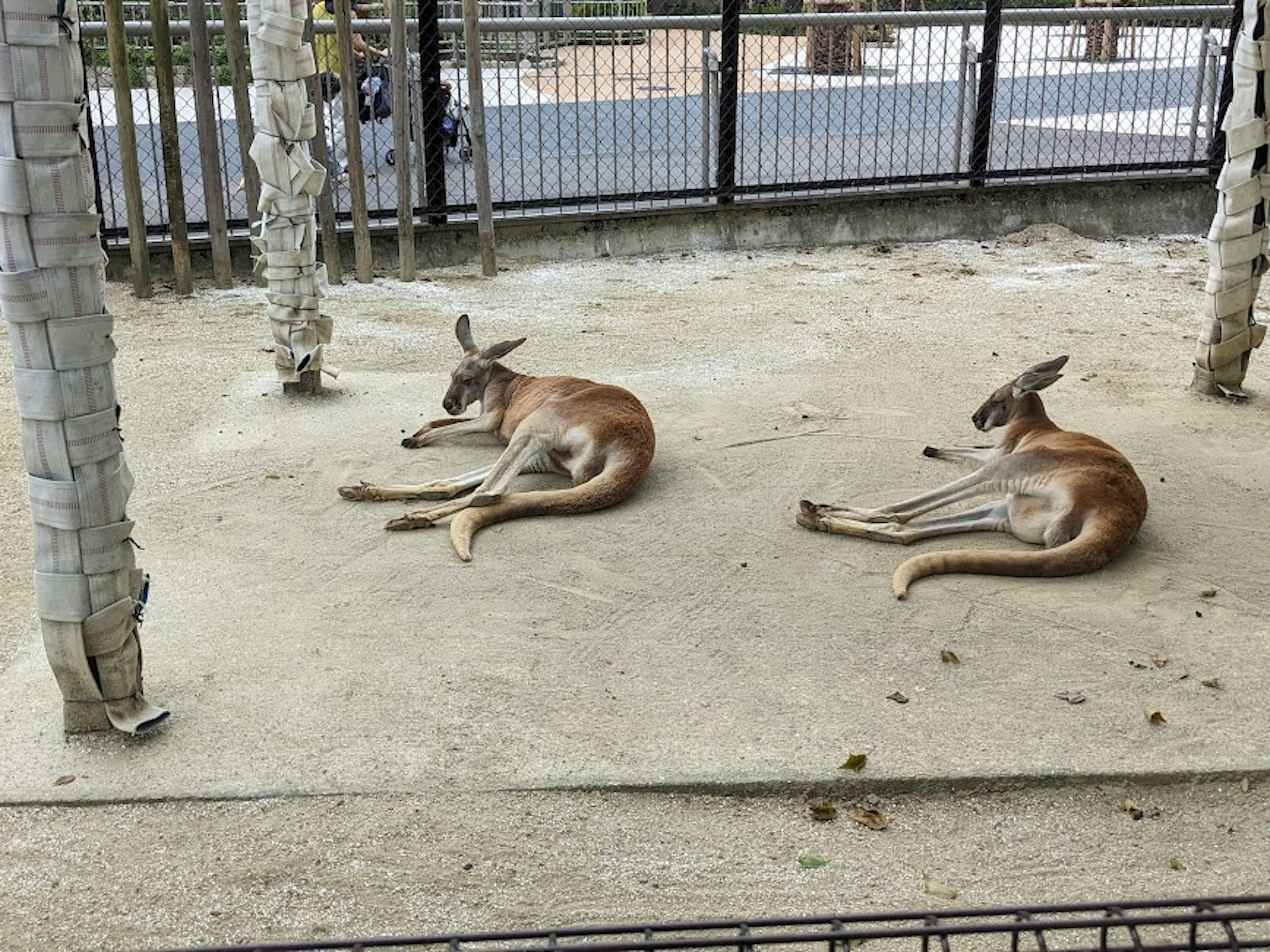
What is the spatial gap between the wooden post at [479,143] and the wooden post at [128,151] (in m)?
2.07

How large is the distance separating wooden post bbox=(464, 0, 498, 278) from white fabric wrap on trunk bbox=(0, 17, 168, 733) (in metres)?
5.53

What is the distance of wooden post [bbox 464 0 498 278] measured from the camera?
8781mm

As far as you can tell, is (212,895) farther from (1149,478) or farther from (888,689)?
(1149,478)

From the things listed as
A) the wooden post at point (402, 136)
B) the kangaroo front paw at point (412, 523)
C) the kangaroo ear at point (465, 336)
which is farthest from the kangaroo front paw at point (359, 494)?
the wooden post at point (402, 136)

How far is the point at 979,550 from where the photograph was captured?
4.54 meters

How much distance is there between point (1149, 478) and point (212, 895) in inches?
151

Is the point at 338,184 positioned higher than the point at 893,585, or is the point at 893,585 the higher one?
the point at 338,184

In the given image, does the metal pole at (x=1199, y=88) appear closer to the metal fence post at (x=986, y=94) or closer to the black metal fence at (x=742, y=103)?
the black metal fence at (x=742, y=103)

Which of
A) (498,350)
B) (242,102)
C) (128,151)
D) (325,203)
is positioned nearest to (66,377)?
(498,350)

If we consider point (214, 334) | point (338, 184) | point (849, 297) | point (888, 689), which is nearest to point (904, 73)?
point (849, 297)

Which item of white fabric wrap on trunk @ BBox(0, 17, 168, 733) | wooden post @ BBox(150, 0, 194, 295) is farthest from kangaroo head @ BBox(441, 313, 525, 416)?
wooden post @ BBox(150, 0, 194, 295)

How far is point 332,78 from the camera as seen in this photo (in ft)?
32.1

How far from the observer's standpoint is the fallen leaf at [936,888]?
9.70 ft

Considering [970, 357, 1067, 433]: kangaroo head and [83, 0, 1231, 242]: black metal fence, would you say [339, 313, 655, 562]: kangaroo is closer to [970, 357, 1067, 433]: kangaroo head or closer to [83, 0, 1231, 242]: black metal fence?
[970, 357, 1067, 433]: kangaroo head
